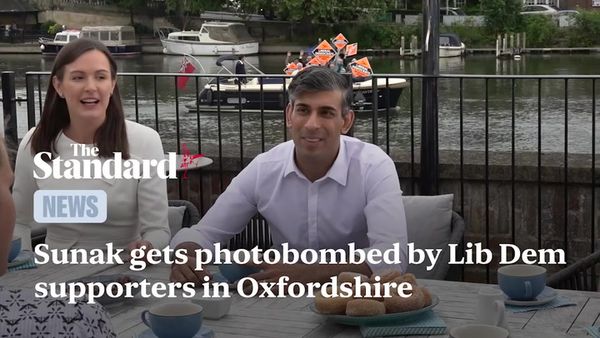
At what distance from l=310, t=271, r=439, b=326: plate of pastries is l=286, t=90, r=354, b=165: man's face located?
0.75 m

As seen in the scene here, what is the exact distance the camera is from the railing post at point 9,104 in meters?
4.95

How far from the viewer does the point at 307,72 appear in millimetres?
2746

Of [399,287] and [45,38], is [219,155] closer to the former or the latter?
[399,287]

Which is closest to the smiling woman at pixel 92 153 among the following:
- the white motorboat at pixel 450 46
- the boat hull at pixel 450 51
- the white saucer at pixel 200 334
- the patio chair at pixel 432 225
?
the patio chair at pixel 432 225

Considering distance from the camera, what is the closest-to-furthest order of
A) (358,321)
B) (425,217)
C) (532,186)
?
(358,321), (425,217), (532,186)

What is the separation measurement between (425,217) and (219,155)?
6.89 ft

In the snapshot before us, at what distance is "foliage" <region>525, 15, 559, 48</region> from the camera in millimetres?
53781

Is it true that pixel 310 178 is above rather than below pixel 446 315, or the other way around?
above

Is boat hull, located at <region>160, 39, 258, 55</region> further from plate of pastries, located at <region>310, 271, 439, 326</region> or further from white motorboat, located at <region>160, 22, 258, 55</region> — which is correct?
plate of pastries, located at <region>310, 271, 439, 326</region>

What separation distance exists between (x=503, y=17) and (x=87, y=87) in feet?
171

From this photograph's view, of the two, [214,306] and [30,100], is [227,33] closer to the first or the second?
[30,100]

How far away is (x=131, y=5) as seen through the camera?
59.2m

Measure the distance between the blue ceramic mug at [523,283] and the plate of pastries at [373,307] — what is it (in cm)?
19

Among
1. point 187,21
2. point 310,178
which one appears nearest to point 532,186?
point 310,178
